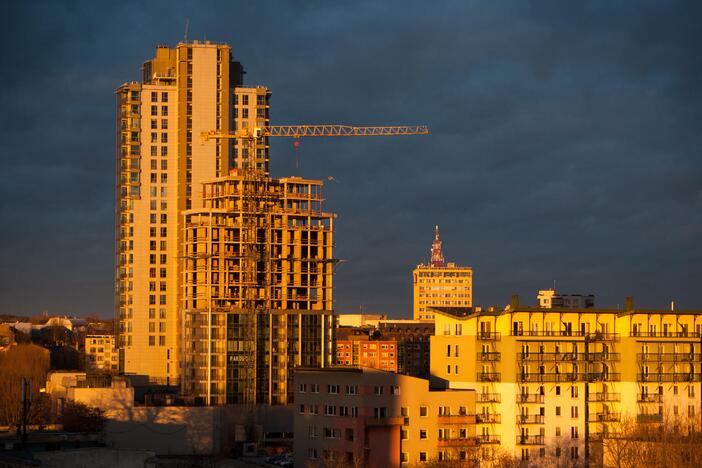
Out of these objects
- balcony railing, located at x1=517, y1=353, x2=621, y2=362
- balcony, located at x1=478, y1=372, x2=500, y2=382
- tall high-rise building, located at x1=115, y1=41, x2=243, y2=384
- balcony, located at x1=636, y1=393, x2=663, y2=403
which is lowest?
balcony, located at x1=636, y1=393, x2=663, y2=403

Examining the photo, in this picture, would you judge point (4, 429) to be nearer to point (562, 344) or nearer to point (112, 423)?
point (112, 423)

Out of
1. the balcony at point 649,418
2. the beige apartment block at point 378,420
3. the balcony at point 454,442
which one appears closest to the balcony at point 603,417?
the balcony at point 649,418

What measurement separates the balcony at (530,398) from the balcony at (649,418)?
9.59 m

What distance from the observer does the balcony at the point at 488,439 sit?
11369 centimetres

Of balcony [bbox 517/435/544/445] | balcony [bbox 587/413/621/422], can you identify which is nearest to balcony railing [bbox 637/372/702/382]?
balcony [bbox 587/413/621/422]

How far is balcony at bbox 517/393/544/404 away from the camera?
11525 cm

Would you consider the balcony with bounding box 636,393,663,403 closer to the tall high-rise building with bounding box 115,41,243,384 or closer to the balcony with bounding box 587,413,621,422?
the balcony with bounding box 587,413,621,422

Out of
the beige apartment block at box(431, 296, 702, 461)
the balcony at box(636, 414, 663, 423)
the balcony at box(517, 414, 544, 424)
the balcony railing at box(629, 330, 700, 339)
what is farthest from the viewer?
the balcony railing at box(629, 330, 700, 339)

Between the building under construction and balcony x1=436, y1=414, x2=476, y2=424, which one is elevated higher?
the building under construction

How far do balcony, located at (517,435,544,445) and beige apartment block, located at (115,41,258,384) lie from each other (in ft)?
242

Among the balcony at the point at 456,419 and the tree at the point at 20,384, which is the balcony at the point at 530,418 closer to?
the balcony at the point at 456,419

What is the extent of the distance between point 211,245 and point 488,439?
2339 inches

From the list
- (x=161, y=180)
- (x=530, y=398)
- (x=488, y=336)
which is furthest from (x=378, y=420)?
(x=161, y=180)

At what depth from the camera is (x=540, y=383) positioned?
116 m
